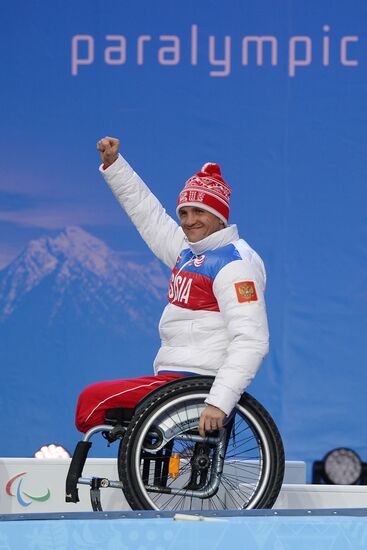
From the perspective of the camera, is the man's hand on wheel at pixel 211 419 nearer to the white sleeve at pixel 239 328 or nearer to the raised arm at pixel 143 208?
the white sleeve at pixel 239 328

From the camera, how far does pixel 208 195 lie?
3338mm

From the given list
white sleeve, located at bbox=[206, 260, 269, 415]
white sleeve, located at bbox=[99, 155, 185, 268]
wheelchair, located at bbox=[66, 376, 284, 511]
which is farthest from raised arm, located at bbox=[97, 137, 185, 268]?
wheelchair, located at bbox=[66, 376, 284, 511]

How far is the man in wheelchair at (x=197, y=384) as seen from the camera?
3053mm

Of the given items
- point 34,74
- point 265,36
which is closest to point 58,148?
point 34,74

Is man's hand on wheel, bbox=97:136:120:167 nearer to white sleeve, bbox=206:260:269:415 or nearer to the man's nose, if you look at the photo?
the man's nose

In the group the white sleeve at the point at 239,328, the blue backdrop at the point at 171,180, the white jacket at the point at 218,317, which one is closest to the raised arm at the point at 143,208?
the white jacket at the point at 218,317

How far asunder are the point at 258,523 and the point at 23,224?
3.33 m

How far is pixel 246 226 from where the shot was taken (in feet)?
17.9

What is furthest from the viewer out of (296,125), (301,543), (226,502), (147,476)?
(296,125)

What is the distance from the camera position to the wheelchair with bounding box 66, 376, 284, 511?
3.04m

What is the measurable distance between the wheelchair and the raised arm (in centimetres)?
56

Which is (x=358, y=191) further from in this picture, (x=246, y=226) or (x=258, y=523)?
(x=258, y=523)

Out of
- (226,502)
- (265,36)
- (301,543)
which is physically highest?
(265,36)

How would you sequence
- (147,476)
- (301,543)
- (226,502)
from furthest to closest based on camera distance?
(226,502) → (147,476) → (301,543)
